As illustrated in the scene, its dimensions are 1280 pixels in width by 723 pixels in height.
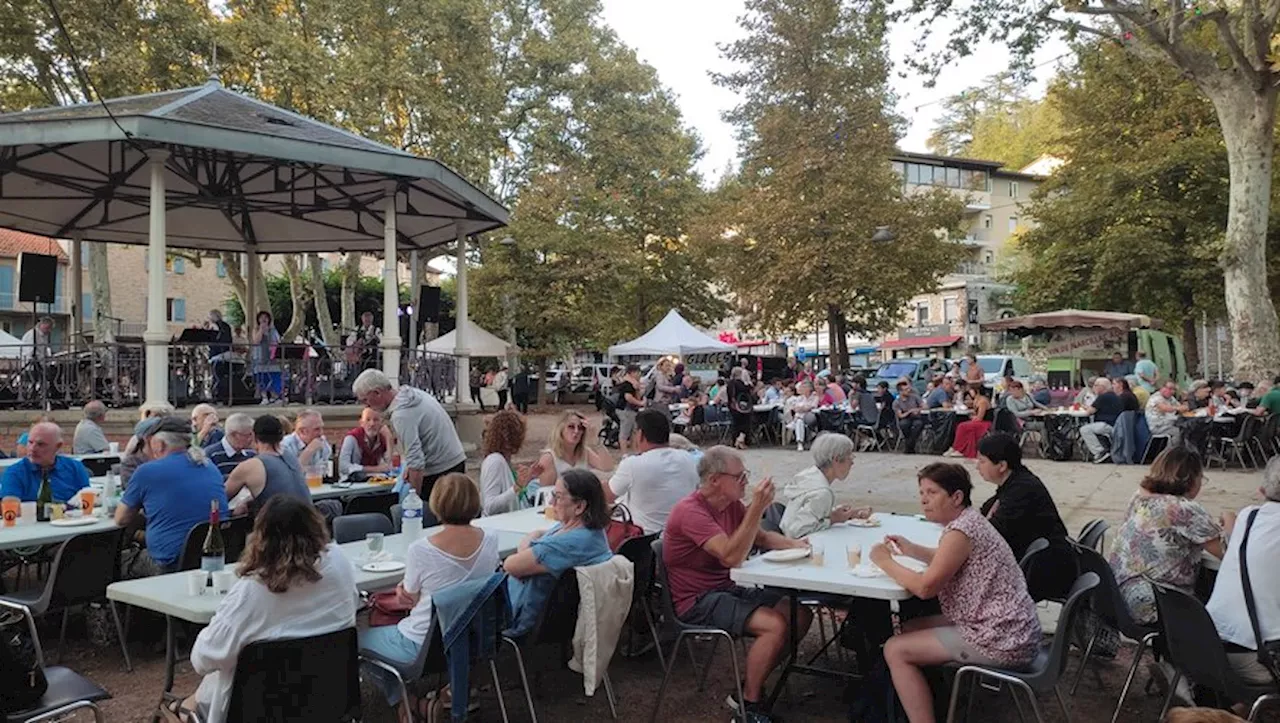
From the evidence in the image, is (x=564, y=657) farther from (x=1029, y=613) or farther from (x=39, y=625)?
(x=39, y=625)

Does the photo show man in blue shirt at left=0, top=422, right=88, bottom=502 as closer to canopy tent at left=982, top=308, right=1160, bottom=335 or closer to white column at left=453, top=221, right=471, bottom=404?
white column at left=453, top=221, right=471, bottom=404

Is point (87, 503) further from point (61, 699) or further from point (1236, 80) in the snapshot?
point (1236, 80)

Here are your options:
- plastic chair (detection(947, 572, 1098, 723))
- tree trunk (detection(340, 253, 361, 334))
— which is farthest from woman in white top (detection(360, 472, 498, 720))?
tree trunk (detection(340, 253, 361, 334))

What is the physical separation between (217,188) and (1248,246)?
1801 centimetres

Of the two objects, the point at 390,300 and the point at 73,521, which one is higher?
the point at 390,300

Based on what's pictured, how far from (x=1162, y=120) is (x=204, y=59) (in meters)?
26.0

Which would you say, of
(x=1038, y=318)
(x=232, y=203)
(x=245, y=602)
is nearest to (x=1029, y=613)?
(x=245, y=602)

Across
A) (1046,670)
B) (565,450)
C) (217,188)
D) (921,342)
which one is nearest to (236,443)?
(565,450)

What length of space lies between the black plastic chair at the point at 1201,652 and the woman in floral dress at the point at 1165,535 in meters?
0.59

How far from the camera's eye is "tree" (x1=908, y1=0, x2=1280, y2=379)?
48.5 feet

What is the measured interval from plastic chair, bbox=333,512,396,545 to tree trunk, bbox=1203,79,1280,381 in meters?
16.9

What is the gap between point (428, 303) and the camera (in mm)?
16875

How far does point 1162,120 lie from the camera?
84.0ft

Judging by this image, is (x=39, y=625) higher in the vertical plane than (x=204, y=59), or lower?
lower
